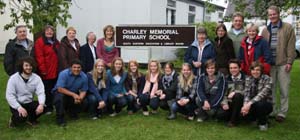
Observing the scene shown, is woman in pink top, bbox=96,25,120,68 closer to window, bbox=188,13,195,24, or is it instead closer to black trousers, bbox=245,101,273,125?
black trousers, bbox=245,101,273,125

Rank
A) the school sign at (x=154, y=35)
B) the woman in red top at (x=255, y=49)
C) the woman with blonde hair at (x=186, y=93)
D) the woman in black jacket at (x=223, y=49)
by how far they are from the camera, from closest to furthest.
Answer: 1. the woman in red top at (x=255, y=49)
2. the woman in black jacket at (x=223, y=49)
3. the woman with blonde hair at (x=186, y=93)
4. the school sign at (x=154, y=35)

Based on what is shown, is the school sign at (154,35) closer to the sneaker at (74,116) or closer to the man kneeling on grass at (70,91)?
the man kneeling on grass at (70,91)

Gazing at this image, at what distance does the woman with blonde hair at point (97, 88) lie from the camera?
675 cm

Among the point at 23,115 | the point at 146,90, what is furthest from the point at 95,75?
the point at 23,115

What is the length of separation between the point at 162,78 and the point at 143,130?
4.19ft

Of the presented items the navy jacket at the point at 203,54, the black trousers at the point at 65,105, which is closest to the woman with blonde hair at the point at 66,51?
the black trousers at the point at 65,105

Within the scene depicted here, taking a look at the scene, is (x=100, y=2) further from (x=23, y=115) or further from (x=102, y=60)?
(x=23, y=115)

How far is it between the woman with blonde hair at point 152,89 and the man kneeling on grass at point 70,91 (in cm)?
105

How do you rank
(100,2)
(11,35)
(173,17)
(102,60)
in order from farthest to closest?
1. (11,35)
2. (173,17)
3. (100,2)
4. (102,60)

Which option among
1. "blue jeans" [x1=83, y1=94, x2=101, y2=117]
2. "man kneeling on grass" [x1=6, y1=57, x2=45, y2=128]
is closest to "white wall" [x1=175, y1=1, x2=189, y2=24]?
"blue jeans" [x1=83, y1=94, x2=101, y2=117]

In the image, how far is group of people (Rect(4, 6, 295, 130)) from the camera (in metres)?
6.16

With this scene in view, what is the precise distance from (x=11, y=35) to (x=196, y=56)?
17.4 metres

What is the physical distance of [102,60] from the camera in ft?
22.5

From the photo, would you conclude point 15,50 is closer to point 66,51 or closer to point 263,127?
point 66,51
